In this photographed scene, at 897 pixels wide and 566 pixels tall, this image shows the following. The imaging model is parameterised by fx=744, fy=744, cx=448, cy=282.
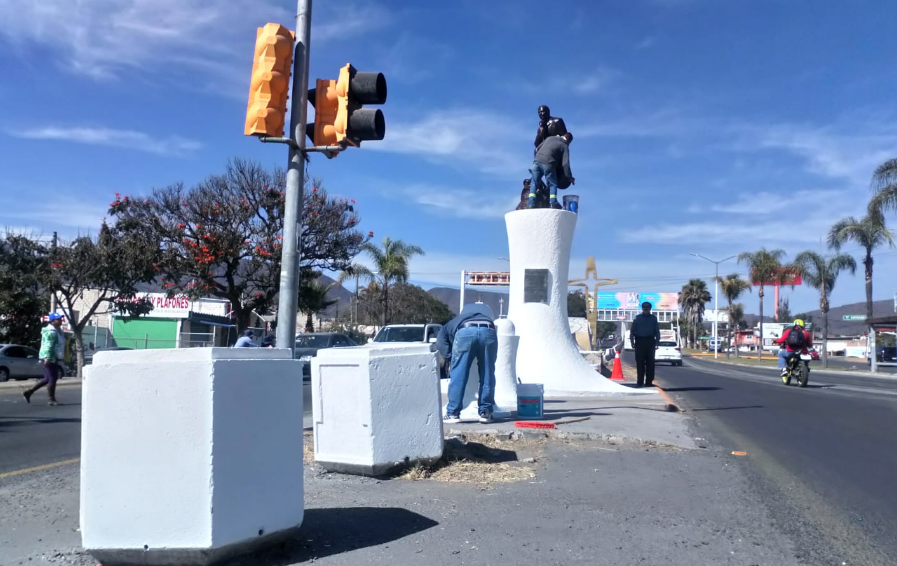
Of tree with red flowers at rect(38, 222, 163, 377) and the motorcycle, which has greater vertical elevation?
tree with red flowers at rect(38, 222, 163, 377)

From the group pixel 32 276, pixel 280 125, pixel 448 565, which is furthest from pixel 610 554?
pixel 32 276

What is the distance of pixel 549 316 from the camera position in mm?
14172

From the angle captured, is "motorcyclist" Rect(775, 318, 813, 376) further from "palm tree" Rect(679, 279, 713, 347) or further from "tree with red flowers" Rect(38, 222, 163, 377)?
"palm tree" Rect(679, 279, 713, 347)

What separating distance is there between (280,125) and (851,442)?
24.4 ft

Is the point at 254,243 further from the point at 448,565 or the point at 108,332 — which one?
the point at 448,565

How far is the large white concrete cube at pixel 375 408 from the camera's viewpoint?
6.16 meters

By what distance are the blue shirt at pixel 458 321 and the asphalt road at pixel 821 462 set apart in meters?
3.11

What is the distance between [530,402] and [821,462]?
3.55m

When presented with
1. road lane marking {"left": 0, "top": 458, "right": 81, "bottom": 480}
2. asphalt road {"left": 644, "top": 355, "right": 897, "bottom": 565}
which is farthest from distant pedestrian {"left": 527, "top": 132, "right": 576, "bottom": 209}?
road lane marking {"left": 0, "top": 458, "right": 81, "bottom": 480}

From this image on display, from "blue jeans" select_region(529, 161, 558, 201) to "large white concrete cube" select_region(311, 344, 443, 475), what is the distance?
28.5 feet

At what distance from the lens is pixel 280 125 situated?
6.58m

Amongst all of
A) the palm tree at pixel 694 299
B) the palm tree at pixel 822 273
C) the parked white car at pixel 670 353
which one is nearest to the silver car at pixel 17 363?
the parked white car at pixel 670 353

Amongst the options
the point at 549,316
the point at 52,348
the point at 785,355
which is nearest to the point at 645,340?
the point at 549,316

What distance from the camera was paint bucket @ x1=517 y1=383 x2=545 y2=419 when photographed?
9.80 metres
